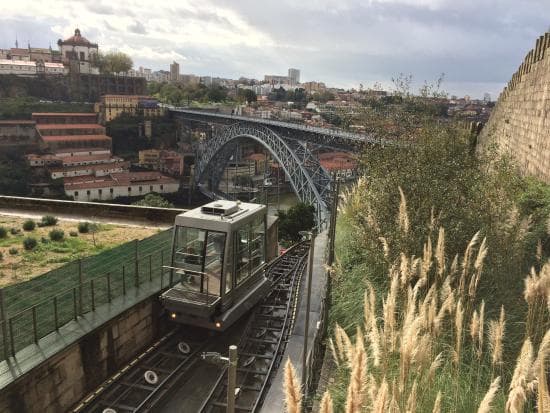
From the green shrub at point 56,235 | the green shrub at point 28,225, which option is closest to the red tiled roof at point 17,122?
the green shrub at point 28,225

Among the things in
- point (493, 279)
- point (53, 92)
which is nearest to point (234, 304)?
point (493, 279)

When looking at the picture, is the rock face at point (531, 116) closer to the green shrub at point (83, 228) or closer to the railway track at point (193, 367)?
the railway track at point (193, 367)

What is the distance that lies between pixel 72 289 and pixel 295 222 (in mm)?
21384

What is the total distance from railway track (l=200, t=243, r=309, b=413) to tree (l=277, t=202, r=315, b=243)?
15.2 metres

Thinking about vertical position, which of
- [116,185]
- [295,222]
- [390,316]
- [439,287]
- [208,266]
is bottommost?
[116,185]

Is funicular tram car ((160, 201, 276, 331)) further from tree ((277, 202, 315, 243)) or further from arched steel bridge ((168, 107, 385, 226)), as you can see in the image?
tree ((277, 202, 315, 243))

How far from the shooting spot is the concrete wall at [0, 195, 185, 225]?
1370 centimetres

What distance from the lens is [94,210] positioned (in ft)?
47.1

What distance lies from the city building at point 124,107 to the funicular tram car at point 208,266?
3011 inches

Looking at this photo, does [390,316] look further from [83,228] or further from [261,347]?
[83,228]

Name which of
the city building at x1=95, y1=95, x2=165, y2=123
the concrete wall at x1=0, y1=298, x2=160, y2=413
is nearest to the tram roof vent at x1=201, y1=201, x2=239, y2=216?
the concrete wall at x1=0, y1=298, x2=160, y2=413

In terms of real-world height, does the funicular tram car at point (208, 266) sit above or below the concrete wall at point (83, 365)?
above

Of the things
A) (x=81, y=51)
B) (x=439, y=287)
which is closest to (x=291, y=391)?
(x=439, y=287)

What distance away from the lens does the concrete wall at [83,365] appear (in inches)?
196
